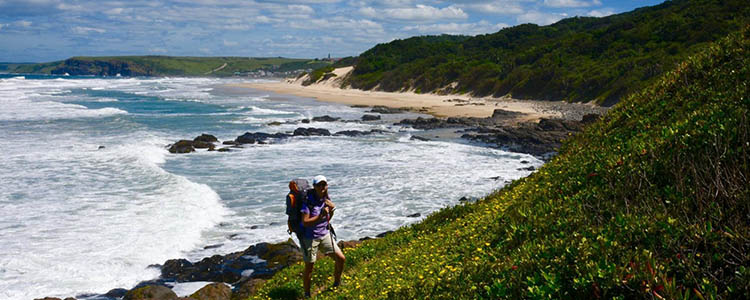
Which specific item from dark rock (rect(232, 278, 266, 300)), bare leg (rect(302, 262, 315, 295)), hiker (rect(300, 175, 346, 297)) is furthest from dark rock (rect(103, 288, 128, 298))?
hiker (rect(300, 175, 346, 297))

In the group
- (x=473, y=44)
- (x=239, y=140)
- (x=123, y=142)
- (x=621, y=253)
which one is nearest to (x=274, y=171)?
(x=239, y=140)

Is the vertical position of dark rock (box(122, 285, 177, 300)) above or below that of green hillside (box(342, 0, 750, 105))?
below

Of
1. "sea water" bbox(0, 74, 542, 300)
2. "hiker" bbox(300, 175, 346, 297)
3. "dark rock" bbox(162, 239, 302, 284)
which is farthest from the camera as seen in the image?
"sea water" bbox(0, 74, 542, 300)

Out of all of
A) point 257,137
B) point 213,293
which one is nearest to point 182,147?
point 257,137

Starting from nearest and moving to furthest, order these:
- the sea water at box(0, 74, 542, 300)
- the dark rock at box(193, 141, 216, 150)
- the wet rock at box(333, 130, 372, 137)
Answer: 1. the sea water at box(0, 74, 542, 300)
2. the dark rock at box(193, 141, 216, 150)
3. the wet rock at box(333, 130, 372, 137)

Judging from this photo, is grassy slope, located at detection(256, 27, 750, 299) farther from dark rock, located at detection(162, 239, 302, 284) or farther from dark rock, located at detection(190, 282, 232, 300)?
dark rock, located at detection(162, 239, 302, 284)

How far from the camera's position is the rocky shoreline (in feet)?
38.3

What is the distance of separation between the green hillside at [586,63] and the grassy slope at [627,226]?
1420 inches

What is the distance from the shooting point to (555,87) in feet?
207

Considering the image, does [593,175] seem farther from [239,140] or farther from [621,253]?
[239,140]

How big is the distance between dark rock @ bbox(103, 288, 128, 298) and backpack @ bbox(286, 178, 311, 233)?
6.61 meters

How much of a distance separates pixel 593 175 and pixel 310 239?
4.00 metres

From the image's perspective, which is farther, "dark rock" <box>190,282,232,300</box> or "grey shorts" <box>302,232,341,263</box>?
"dark rock" <box>190,282,232,300</box>

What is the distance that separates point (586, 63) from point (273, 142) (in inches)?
1861
